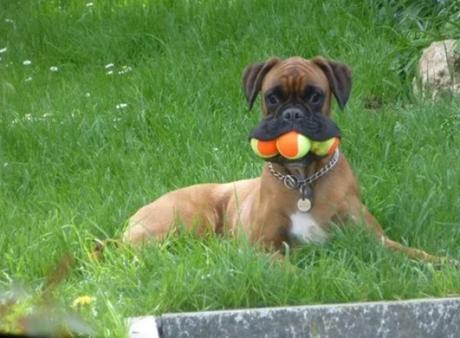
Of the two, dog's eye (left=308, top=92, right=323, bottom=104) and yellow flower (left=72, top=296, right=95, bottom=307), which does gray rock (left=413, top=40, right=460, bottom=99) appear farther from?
yellow flower (left=72, top=296, right=95, bottom=307)

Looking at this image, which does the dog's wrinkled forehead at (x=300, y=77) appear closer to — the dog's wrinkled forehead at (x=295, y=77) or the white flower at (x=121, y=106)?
the dog's wrinkled forehead at (x=295, y=77)

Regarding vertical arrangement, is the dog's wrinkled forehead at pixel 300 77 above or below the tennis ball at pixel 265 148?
above

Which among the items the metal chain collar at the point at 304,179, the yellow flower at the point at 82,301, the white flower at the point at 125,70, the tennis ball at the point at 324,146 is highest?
the tennis ball at the point at 324,146

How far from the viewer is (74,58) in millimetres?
9211

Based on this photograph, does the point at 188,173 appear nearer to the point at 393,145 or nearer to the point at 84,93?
the point at 393,145

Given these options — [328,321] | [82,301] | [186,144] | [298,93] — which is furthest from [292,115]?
[186,144]

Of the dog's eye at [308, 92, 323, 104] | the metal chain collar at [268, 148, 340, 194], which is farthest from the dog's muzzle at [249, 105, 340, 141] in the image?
the metal chain collar at [268, 148, 340, 194]

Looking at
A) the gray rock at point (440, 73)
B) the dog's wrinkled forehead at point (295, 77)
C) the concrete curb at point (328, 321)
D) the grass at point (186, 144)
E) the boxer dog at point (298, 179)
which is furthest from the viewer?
the gray rock at point (440, 73)

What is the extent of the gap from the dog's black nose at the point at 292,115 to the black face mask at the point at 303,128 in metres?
0.02

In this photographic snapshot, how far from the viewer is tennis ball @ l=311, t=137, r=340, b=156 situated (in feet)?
17.0

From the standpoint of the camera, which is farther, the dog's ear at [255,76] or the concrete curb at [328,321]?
the dog's ear at [255,76]

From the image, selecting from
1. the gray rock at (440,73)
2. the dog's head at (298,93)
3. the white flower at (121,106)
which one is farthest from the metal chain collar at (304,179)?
the white flower at (121,106)

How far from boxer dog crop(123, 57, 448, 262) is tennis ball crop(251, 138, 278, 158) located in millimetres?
33

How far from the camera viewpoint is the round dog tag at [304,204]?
540 centimetres
